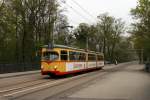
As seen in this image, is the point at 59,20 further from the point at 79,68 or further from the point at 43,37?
the point at 79,68

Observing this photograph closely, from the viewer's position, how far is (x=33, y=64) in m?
47.2

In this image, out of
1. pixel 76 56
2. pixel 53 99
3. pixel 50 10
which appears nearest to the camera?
pixel 53 99

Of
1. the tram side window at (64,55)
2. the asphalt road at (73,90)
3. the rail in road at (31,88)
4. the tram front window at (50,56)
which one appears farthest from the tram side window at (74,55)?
the rail in road at (31,88)

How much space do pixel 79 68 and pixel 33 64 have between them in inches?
526

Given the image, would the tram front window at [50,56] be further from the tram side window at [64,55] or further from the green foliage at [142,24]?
the green foliage at [142,24]

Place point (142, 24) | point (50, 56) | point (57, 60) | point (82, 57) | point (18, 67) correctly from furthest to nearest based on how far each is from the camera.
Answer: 1. point (142, 24)
2. point (18, 67)
3. point (82, 57)
4. point (50, 56)
5. point (57, 60)

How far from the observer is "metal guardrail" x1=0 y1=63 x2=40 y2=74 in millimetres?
37013

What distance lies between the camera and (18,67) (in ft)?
135

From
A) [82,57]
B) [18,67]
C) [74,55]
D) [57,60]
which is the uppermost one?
[74,55]

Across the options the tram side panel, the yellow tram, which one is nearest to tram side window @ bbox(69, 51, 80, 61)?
the yellow tram

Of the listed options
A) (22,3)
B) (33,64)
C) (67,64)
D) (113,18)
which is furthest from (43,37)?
(113,18)

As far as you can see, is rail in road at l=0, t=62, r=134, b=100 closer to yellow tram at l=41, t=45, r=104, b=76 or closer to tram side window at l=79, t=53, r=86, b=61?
yellow tram at l=41, t=45, r=104, b=76

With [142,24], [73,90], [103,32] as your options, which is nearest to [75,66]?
[73,90]

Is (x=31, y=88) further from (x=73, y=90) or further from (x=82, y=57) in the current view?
(x=82, y=57)
